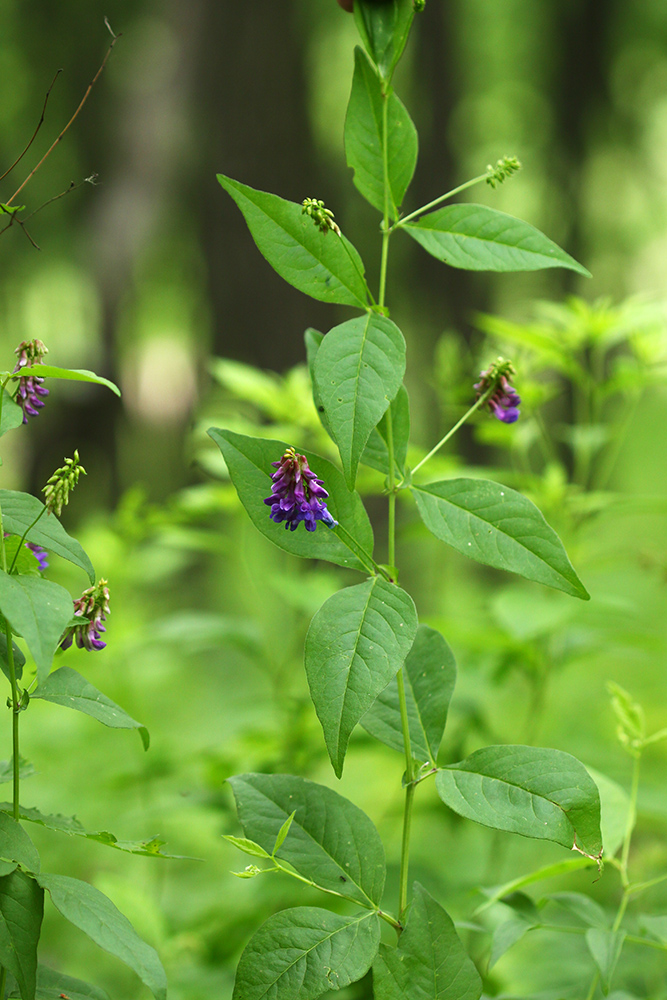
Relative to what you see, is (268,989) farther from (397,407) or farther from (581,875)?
(581,875)

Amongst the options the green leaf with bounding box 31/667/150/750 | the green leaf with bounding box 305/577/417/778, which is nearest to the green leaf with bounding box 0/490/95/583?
the green leaf with bounding box 31/667/150/750

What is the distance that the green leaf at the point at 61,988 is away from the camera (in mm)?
711

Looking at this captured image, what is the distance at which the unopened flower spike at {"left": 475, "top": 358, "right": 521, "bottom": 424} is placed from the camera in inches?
33.4

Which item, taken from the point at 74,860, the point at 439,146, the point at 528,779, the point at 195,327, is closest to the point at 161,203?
the point at 195,327

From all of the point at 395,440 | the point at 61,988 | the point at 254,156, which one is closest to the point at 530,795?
the point at 395,440

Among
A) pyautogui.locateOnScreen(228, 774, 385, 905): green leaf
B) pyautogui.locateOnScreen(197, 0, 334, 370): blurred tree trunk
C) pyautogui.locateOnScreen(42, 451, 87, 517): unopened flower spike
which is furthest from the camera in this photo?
pyautogui.locateOnScreen(197, 0, 334, 370): blurred tree trunk

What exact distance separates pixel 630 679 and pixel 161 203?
384cm

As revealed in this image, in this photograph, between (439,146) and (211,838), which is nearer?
(211,838)

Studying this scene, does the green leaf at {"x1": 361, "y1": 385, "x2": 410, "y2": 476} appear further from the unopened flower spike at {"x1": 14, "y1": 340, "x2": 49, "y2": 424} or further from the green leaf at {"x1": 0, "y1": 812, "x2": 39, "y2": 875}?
the green leaf at {"x1": 0, "y1": 812, "x2": 39, "y2": 875}

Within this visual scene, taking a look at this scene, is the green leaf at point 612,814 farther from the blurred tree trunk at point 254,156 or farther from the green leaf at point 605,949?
the blurred tree trunk at point 254,156

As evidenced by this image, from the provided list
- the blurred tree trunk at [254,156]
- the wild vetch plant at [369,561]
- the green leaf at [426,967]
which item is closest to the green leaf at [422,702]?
the wild vetch plant at [369,561]

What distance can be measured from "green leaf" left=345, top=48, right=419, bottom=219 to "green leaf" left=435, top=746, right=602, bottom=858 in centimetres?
59

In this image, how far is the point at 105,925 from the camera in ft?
2.15

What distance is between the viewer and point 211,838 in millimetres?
2100
